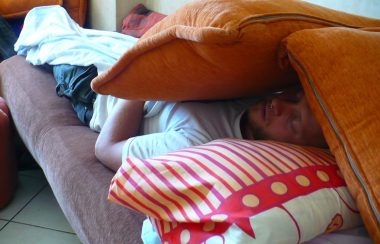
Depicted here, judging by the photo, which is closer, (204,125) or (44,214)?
(204,125)

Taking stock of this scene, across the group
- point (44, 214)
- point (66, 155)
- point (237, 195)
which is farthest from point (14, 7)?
point (237, 195)

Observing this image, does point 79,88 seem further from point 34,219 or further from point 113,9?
point 113,9

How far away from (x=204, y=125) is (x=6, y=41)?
4.43ft

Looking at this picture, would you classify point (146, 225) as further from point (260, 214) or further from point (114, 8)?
point (114, 8)

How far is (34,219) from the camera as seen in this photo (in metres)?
1.32

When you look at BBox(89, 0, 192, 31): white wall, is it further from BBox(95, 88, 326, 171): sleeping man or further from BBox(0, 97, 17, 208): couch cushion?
BBox(95, 88, 326, 171): sleeping man

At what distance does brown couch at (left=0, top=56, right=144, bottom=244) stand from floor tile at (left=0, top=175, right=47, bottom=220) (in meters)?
0.31

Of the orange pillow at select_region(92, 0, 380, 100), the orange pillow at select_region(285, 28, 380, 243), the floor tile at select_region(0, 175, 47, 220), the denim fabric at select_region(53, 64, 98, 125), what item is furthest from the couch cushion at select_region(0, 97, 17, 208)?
the orange pillow at select_region(285, 28, 380, 243)

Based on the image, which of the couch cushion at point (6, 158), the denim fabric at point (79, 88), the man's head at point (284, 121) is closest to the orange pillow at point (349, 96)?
the man's head at point (284, 121)

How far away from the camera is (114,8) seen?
209 cm

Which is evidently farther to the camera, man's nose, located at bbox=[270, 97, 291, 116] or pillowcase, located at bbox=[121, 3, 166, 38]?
pillowcase, located at bbox=[121, 3, 166, 38]

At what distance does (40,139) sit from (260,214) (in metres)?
0.80

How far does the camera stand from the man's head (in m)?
0.71

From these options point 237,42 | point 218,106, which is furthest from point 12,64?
point 237,42
